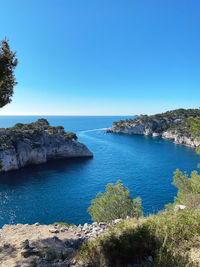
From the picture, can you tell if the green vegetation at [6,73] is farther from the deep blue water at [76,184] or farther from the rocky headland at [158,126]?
the rocky headland at [158,126]

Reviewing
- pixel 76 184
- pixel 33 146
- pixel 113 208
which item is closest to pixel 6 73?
pixel 113 208

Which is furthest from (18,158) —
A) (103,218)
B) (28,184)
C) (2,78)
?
(2,78)

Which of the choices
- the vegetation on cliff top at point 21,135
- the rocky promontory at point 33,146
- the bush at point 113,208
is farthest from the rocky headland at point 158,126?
the bush at point 113,208

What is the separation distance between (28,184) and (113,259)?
40.8 meters

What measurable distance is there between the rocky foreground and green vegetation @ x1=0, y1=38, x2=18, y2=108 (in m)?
7.29

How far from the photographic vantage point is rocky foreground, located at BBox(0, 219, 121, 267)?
219 inches

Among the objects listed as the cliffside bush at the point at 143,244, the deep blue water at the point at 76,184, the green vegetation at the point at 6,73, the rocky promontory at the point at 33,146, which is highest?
the green vegetation at the point at 6,73

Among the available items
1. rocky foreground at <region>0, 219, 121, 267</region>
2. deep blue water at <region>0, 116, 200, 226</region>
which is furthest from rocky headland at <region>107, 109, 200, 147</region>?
rocky foreground at <region>0, 219, 121, 267</region>

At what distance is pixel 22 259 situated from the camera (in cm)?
591

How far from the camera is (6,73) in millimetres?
8180

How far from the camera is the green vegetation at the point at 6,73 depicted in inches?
309

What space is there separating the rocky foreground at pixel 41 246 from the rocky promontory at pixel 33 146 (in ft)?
135

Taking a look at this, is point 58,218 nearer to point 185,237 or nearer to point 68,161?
point 185,237

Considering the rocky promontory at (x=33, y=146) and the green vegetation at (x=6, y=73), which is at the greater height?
the green vegetation at (x=6, y=73)
